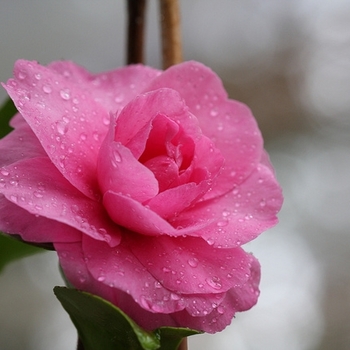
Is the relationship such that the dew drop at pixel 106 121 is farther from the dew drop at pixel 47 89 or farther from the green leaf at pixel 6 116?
the green leaf at pixel 6 116

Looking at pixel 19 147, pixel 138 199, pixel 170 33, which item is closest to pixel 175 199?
pixel 138 199

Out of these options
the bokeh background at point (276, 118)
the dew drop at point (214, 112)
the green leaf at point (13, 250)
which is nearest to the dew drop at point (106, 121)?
the dew drop at point (214, 112)

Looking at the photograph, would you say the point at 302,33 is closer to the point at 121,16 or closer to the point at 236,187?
the point at 121,16

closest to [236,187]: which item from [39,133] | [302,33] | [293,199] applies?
[39,133]

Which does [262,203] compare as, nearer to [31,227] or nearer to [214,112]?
[214,112]

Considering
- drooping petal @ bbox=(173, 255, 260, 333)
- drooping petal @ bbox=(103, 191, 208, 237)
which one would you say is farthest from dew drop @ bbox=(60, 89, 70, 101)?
drooping petal @ bbox=(173, 255, 260, 333)

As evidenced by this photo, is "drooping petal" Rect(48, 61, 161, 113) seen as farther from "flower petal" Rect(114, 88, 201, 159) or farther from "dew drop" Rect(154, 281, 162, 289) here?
"dew drop" Rect(154, 281, 162, 289)
